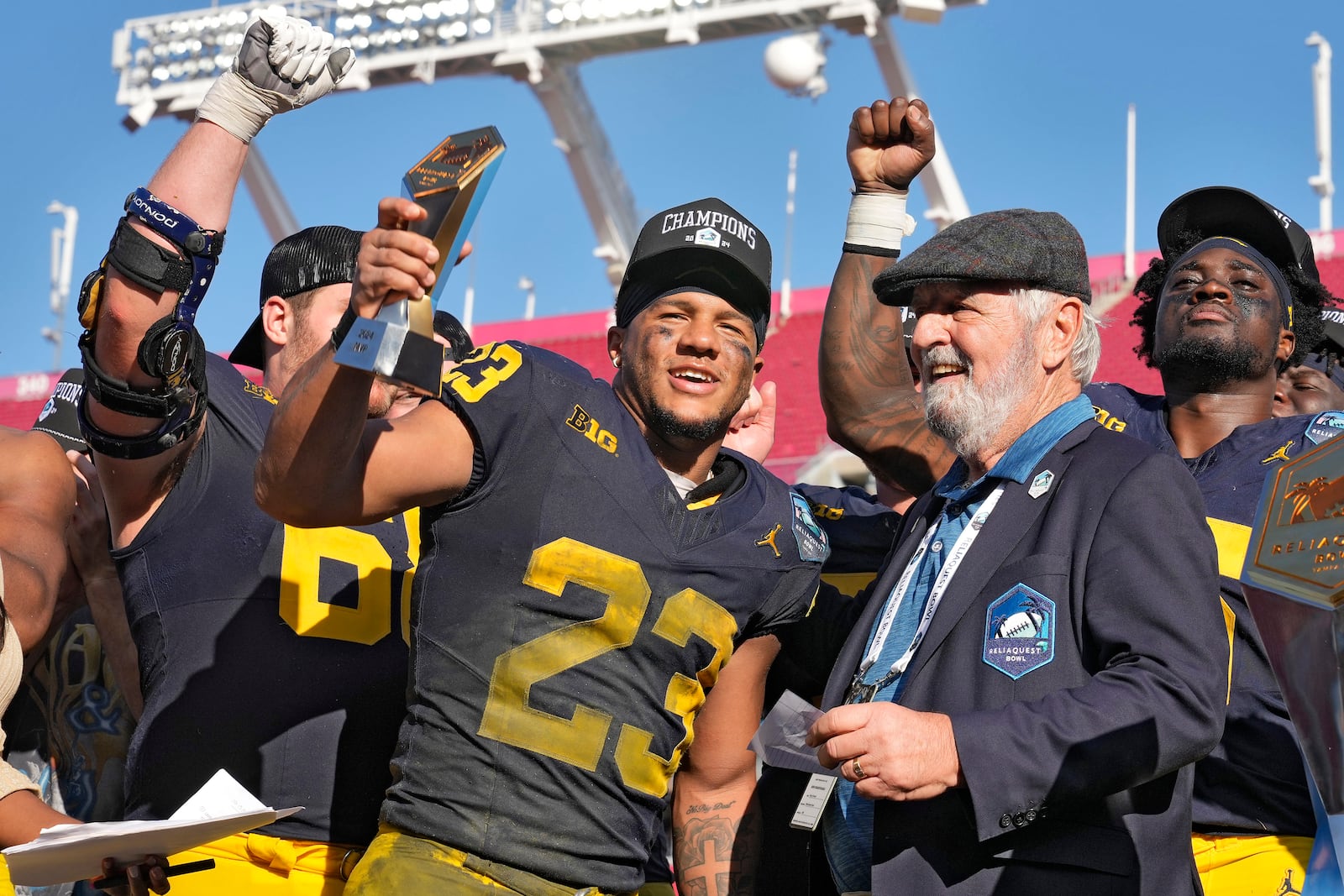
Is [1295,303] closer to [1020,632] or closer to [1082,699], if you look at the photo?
[1020,632]

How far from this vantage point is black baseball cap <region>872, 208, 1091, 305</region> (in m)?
2.95

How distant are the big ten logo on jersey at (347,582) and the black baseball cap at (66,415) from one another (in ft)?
4.63

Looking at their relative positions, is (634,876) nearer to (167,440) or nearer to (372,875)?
(372,875)

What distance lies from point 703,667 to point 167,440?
119cm

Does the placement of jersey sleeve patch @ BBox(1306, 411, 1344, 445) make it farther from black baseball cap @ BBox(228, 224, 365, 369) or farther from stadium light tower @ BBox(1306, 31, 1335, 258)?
stadium light tower @ BBox(1306, 31, 1335, 258)

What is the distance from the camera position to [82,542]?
3611 mm

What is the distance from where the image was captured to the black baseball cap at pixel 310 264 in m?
3.68

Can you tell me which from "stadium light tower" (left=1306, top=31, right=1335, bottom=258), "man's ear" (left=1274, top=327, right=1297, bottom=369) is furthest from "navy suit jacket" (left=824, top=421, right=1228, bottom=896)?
"stadium light tower" (left=1306, top=31, right=1335, bottom=258)

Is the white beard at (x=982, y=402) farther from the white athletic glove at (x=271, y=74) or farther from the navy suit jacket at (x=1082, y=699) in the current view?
the white athletic glove at (x=271, y=74)

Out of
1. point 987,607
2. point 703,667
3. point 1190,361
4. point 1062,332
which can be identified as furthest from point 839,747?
point 1190,361

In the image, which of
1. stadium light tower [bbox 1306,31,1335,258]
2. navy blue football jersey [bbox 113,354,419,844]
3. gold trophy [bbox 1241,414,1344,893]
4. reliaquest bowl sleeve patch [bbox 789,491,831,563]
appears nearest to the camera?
gold trophy [bbox 1241,414,1344,893]

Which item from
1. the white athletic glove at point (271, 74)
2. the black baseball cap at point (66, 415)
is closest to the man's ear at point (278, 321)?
the white athletic glove at point (271, 74)

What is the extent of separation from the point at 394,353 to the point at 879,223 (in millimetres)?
1699

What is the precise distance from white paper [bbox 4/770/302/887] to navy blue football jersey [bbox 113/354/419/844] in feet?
1.57
